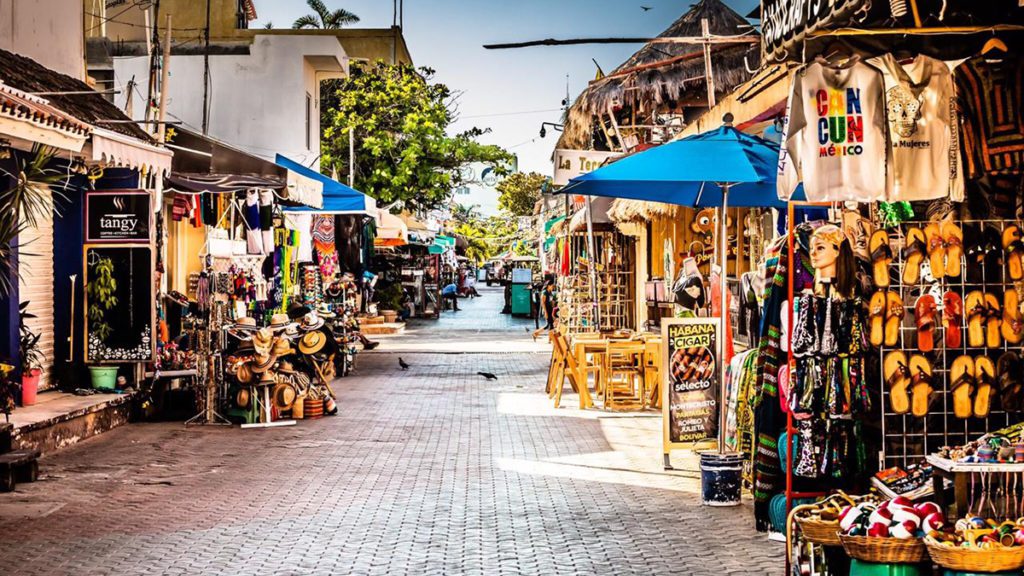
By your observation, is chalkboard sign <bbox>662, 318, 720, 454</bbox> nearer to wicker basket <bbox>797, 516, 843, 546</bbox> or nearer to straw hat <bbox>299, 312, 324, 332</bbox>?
wicker basket <bbox>797, 516, 843, 546</bbox>

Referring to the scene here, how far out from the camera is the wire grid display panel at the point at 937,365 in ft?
21.0

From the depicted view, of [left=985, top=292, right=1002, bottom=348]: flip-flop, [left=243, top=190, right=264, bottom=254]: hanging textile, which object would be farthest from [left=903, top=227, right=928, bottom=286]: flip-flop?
[left=243, top=190, right=264, bottom=254]: hanging textile

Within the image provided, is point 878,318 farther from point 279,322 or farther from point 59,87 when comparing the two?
point 59,87

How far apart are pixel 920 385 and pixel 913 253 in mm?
688

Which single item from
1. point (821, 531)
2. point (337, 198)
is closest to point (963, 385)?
point (821, 531)

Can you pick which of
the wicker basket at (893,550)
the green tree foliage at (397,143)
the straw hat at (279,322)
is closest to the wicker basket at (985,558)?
the wicker basket at (893,550)

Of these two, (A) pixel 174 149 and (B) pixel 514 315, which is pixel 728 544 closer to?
(A) pixel 174 149

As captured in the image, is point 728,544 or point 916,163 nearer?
point 916,163

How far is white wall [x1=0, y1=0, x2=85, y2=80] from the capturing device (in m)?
14.2

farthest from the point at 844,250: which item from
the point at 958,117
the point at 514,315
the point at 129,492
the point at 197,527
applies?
the point at 514,315

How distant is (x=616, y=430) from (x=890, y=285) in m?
7.20

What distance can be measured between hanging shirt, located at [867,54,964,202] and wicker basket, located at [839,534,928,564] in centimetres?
203

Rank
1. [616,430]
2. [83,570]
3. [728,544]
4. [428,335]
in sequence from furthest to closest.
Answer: [428,335] → [616,430] → [728,544] → [83,570]

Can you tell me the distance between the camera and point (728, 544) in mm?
7773
